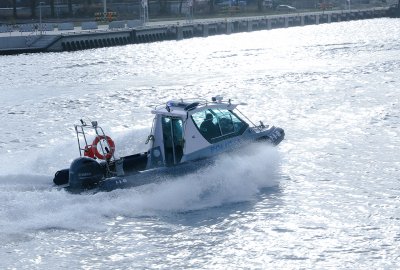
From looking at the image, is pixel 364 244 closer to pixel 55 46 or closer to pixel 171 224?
pixel 171 224

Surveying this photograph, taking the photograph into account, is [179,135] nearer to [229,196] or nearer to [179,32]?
[229,196]

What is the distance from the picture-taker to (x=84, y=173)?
1853cm

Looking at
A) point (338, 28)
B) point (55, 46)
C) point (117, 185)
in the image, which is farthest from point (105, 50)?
point (117, 185)

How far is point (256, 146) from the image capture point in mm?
21328

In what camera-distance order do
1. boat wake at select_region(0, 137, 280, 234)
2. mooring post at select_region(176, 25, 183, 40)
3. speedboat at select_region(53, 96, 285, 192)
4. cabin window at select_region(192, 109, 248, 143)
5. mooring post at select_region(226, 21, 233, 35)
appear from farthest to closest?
mooring post at select_region(226, 21, 233, 35), mooring post at select_region(176, 25, 183, 40), cabin window at select_region(192, 109, 248, 143), speedboat at select_region(53, 96, 285, 192), boat wake at select_region(0, 137, 280, 234)

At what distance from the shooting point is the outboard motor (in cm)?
1852

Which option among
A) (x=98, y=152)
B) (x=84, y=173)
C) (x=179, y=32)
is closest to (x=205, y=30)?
(x=179, y=32)

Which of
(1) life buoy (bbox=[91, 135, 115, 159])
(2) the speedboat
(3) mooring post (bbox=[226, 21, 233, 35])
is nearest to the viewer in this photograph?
(2) the speedboat

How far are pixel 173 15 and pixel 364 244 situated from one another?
109m

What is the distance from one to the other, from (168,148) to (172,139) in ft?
0.77

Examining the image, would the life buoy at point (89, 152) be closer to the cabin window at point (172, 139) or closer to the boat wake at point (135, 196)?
the boat wake at point (135, 196)

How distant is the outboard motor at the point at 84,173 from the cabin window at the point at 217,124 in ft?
9.07

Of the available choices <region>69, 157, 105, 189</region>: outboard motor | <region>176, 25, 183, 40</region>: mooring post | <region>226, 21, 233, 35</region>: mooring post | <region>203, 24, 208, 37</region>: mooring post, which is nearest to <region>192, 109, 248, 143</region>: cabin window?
<region>69, 157, 105, 189</region>: outboard motor

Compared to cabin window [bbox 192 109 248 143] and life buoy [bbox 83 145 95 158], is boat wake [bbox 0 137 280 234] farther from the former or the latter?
life buoy [bbox 83 145 95 158]
